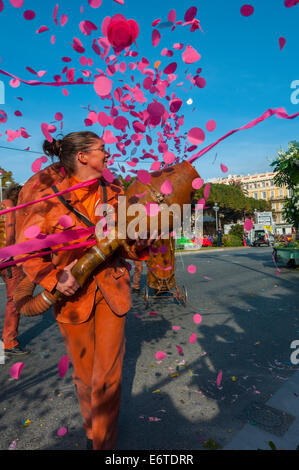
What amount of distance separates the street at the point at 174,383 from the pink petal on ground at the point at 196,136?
4.99 ft

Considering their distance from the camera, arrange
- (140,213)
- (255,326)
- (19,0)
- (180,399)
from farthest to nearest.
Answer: (255,326), (180,399), (140,213), (19,0)

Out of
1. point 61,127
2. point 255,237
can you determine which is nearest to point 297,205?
point 61,127

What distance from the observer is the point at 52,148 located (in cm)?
221

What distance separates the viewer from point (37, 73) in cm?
197

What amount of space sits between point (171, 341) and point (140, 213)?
3233 millimetres

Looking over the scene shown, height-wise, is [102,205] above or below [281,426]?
above

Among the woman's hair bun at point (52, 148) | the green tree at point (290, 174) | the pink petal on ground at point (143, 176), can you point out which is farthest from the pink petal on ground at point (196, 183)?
the green tree at point (290, 174)

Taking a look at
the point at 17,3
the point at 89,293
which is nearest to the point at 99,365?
the point at 89,293

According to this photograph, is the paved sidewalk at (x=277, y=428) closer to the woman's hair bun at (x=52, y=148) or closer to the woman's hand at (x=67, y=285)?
the woman's hand at (x=67, y=285)

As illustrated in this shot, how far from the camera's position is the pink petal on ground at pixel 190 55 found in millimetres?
1864

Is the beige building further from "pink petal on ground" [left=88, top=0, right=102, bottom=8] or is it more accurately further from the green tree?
"pink petal on ground" [left=88, top=0, right=102, bottom=8]

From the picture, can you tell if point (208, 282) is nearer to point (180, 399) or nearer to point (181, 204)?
point (180, 399)

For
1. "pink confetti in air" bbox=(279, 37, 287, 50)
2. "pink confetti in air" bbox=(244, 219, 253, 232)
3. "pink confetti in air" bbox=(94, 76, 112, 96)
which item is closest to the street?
"pink confetti in air" bbox=(244, 219, 253, 232)

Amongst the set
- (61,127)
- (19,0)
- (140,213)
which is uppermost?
(19,0)
